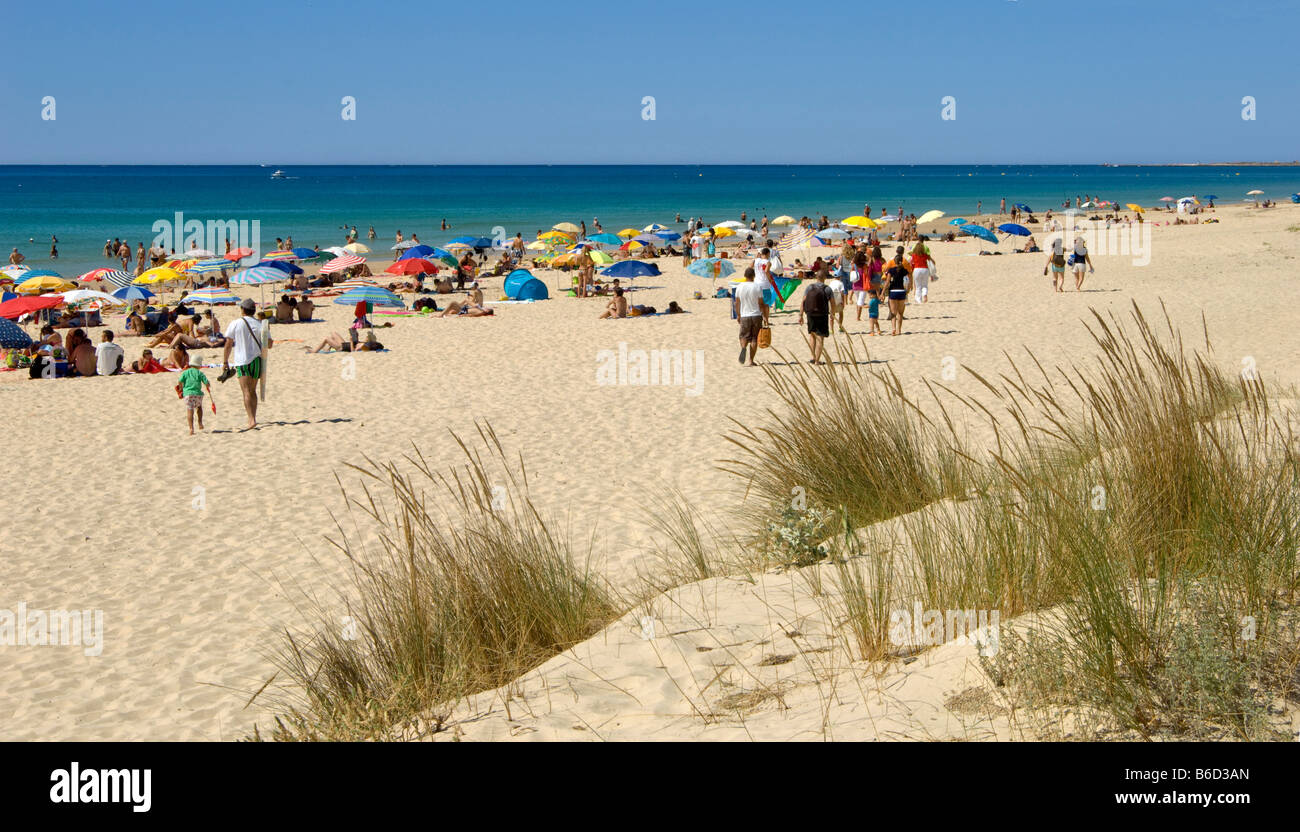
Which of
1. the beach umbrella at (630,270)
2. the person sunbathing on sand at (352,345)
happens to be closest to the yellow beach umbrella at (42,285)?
the person sunbathing on sand at (352,345)

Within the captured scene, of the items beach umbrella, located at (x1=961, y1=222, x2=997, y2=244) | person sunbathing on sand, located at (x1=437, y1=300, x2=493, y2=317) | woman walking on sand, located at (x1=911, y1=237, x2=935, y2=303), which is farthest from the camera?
beach umbrella, located at (x1=961, y1=222, x2=997, y2=244)

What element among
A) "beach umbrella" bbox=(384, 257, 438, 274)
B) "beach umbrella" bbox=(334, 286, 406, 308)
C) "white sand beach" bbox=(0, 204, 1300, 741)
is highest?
"beach umbrella" bbox=(384, 257, 438, 274)

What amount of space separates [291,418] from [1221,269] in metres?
21.4

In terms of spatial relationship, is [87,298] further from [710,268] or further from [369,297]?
[710,268]

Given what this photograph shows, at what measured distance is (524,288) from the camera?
958 inches

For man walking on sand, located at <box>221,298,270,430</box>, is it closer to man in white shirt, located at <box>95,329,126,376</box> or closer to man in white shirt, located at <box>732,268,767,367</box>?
man in white shirt, located at <box>95,329,126,376</box>

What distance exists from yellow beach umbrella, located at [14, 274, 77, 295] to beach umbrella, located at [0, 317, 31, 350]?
6503mm

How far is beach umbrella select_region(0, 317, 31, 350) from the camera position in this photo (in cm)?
1606

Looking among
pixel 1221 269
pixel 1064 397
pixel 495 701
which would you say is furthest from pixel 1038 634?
pixel 1221 269

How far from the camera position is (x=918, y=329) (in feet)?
54.0

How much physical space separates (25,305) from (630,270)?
12.4 metres

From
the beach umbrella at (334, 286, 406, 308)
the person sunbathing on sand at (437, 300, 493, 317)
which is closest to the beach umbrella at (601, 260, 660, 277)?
the person sunbathing on sand at (437, 300, 493, 317)

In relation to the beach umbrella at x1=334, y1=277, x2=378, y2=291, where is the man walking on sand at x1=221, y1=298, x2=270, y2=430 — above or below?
below
